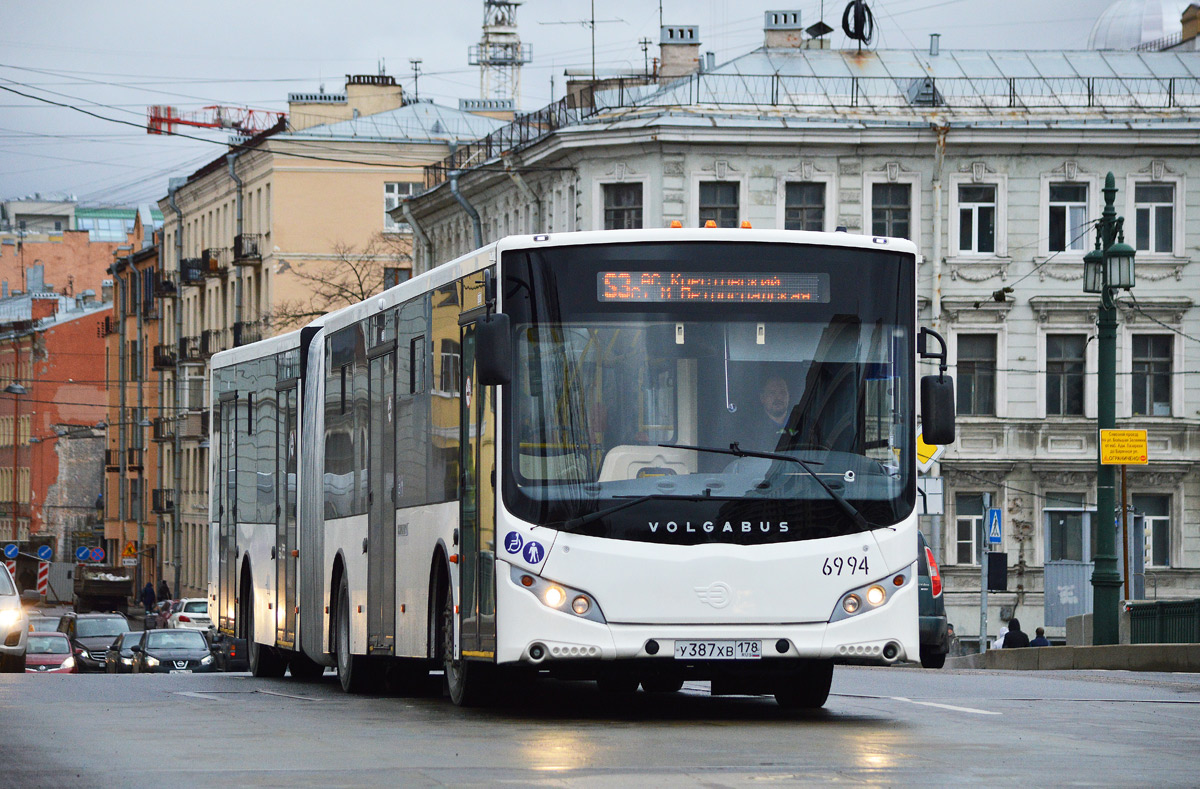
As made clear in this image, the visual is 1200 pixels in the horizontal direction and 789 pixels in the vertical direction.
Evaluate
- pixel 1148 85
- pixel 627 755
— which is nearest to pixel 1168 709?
pixel 627 755

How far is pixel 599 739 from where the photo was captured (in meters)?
12.3

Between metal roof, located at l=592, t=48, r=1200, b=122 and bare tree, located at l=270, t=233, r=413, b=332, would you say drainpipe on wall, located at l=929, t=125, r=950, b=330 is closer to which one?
metal roof, located at l=592, t=48, r=1200, b=122

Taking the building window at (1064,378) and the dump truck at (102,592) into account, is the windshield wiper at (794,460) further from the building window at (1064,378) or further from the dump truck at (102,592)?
the dump truck at (102,592)

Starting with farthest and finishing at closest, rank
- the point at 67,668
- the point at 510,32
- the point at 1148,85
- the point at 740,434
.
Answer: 1. the point at 510,32
2. the point at 1148,85
3. the point at 67,668
4. the point at 740,434

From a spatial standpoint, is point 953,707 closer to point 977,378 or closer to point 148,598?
point 977,378

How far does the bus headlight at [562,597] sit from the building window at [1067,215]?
38.2 meters

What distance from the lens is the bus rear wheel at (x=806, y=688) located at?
1495cm

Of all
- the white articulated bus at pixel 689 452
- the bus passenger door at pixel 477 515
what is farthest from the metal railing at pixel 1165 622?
the bus passenger door at pixel 477 515

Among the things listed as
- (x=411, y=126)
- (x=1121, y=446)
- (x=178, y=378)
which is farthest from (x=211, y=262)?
(x=1121, y=446)

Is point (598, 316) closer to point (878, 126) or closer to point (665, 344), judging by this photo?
point (665, 344)

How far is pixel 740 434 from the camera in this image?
13539 millimetres

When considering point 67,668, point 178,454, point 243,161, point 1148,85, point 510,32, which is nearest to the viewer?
point 67,668

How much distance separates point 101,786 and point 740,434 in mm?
4931

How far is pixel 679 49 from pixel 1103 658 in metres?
34.4
